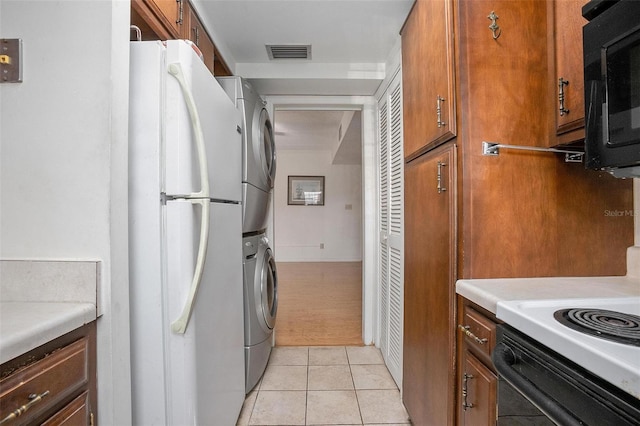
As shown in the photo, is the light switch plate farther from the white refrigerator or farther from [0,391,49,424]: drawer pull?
[0,391,49,424]: drawer pull

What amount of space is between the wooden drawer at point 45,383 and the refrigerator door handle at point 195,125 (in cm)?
54

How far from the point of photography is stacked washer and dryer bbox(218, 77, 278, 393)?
1.83m

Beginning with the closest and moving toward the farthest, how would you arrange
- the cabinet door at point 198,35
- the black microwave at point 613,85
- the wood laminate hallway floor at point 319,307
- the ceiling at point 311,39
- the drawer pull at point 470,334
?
the black microwave at point 613,85, the drawer pull at point 470,334, the cabinet door at point 198,35, the ceiling at point 311,39, the wood laminate hallway floor at point 319,307

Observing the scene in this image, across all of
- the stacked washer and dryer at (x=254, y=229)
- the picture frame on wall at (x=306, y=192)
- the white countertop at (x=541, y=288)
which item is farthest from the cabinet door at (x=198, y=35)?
the picture frame on wall at (x=306, y=192)

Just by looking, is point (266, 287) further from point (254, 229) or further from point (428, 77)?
point (428, 77)

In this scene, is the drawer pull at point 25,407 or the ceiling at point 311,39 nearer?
→ the drawer pull at point 25,407

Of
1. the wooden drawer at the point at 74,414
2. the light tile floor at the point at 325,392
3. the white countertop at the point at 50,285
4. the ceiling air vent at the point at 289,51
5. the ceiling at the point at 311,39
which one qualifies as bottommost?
the light tile floor at the point at 325,392

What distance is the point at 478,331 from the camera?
3.15 feet

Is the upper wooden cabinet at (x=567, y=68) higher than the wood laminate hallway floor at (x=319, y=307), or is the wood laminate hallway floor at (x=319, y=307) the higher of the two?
the upper wooden cabinet at (x=567, y=68)

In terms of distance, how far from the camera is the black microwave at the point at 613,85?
716 mm

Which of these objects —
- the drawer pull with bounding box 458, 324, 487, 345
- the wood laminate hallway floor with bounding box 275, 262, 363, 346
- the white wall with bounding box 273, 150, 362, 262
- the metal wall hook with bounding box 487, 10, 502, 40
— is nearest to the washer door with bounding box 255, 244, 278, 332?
the wood laminate hallway floor with bounding box 275, 262, 363, 346

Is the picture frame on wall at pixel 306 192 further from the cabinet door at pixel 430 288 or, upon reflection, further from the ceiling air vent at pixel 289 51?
the cabinet door at pixel 430 288

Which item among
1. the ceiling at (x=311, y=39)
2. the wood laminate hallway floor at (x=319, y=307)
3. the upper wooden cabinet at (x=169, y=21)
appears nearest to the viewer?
the upper wooden cabinet at (x=169, y=21)

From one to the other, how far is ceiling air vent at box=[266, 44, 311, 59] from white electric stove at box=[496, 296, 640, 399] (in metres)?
→ 1.97
